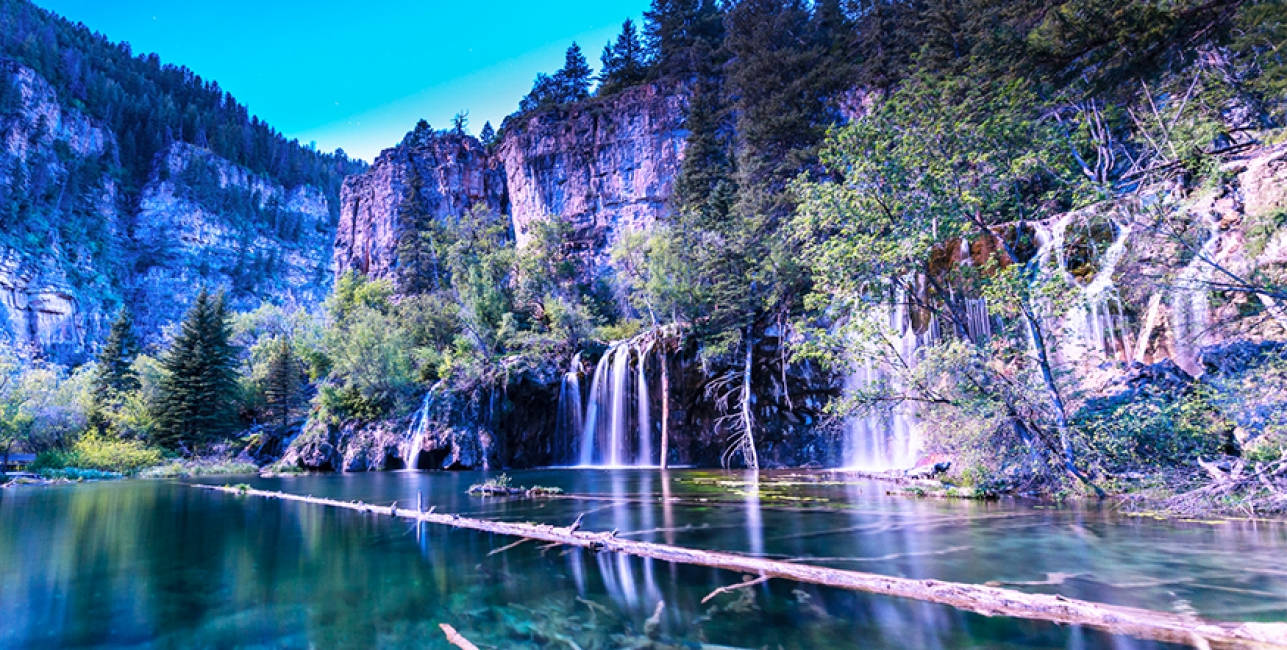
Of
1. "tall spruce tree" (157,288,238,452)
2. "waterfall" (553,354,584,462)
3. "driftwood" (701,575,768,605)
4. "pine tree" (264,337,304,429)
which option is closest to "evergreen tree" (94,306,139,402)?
"tall spruce tree" (157,288,238,452)

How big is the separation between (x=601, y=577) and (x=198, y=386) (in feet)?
124

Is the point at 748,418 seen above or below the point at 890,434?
above

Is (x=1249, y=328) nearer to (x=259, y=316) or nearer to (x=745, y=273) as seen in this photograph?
(x=745, y=273)

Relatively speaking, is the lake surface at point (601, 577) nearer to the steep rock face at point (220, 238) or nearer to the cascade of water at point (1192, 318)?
the cascade of water at point (1192, 318)

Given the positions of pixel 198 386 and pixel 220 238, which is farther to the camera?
pixel 220 238

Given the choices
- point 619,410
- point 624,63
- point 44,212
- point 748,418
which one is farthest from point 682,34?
point 44,212

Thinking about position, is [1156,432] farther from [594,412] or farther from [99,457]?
[99,457]

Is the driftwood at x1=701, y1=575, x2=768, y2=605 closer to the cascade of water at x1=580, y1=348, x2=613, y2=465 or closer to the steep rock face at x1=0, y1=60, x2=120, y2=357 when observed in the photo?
the cascade of water at x1=580, y1=348, x2=613, y2=465

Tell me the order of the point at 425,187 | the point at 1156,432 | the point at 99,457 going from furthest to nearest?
1. the point at 425,187
2. the point at 99,457
3. the point at 1156,432

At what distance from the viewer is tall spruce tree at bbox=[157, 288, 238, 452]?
3151 cm

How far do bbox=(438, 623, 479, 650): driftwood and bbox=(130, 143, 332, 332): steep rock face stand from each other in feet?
273

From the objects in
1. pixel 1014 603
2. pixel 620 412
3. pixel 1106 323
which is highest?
pixel 1106 323

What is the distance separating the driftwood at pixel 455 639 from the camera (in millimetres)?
3533

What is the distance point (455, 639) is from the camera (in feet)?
12.3
